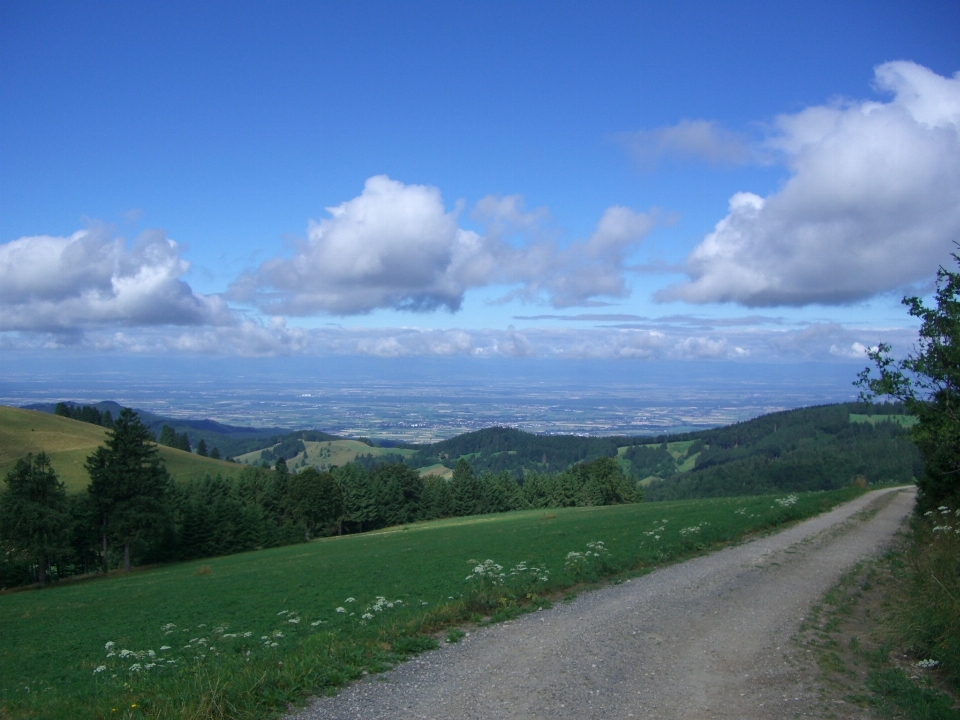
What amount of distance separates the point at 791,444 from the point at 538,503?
8399cm

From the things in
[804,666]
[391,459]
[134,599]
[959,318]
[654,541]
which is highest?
[959,318]

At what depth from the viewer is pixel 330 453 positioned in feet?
582

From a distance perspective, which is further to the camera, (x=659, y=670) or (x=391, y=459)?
(x=391, y=459)

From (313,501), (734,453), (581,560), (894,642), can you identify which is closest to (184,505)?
(313,501)

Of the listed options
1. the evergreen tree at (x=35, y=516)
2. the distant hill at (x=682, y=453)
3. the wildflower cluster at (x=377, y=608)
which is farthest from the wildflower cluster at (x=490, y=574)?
the distant hill at (x=682, y=453)

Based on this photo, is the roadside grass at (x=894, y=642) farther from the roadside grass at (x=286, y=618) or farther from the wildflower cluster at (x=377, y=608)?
A: the wildflower cluster at (x=377, y=608)

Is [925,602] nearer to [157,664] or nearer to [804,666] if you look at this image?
[804,666]

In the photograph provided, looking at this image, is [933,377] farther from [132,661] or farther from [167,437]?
[167,437]

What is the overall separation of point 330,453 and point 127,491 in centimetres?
12879

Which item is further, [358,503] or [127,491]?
[358,503]

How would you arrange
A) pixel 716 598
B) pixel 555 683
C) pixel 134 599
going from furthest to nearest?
1. pixel 134 599
2. pixel 716 598
3. pixel 555 683

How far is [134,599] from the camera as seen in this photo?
24.1 metres

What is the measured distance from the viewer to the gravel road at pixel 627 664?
7105 mm

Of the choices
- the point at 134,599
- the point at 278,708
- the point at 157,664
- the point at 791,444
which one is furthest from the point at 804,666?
the point at 791,444
